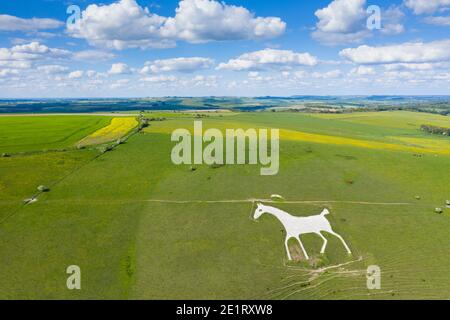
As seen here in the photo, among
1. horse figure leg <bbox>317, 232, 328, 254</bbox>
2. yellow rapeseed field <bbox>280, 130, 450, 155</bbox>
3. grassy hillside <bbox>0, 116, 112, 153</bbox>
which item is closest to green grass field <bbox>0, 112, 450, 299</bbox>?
horse figure leg <bbox>317, 232, 328, 254</bbox>

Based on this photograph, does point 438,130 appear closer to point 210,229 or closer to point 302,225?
point 302,225

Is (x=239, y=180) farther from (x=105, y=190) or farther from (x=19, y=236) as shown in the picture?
(x=19, y=236)

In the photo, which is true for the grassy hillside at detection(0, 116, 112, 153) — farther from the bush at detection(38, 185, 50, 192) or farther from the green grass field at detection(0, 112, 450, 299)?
the bush at detection(38, 185, 50, 192)

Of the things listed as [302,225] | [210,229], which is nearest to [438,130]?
[302,225]

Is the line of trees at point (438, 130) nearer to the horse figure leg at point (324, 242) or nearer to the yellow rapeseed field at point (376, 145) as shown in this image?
the yellow rapeseed field at point (376, 145)

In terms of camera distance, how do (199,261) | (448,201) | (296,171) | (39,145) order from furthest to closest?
Result: (39,145), (296,171), (448,201), (199,261)

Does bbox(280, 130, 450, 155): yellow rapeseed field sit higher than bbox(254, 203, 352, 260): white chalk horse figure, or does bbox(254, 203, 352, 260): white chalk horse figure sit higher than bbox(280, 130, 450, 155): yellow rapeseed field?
bbox(280, 130, 450, 155): yellow rapeseed field

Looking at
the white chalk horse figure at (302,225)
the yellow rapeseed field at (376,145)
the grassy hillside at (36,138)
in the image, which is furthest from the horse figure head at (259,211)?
the grassy hillside at (36,138)
